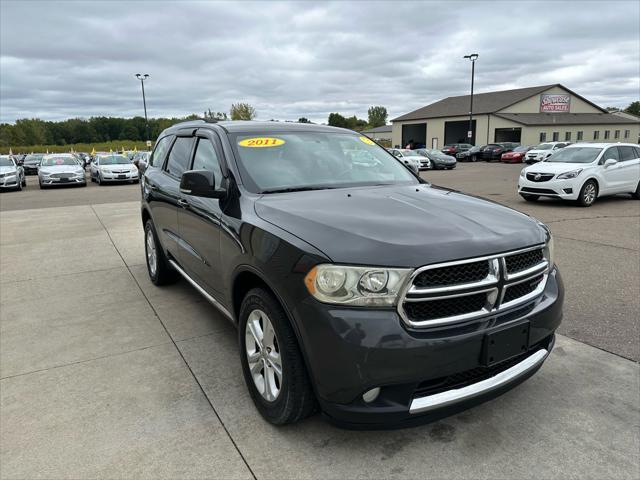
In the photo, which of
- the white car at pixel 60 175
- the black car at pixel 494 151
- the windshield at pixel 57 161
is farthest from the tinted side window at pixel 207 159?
the black car at pixel 494 151

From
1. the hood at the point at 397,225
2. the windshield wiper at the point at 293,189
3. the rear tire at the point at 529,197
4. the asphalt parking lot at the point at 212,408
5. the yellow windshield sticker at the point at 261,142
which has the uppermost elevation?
the yellow windshield sticker at the point at 261,142

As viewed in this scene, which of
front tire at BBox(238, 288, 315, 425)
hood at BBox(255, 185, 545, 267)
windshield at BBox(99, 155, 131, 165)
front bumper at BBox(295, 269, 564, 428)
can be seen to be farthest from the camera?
windshield at BBox(99, 155, 131, 165)

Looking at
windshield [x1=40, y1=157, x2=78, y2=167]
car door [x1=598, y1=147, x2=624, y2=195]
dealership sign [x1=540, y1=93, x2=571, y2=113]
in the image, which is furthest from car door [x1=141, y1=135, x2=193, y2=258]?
dealership sign [x1=540, y1=93, x2=571, y2=113]

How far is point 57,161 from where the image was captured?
72.0 ft

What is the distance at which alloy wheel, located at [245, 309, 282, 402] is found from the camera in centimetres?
270

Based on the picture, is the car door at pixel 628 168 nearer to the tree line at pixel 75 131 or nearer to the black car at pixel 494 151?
the black car at pixel 494 151

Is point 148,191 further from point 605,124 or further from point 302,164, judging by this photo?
point 605,124

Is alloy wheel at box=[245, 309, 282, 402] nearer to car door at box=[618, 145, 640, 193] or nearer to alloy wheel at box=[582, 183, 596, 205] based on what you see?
alloy wheel at box=[582, 183, 596, 205]

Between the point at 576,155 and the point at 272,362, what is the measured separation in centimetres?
1273

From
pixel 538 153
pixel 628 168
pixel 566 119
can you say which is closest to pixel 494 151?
pixel 538 153

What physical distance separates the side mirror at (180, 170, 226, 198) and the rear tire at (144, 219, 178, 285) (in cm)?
216

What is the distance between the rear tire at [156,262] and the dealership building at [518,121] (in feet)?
180

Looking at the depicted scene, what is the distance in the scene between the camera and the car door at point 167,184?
448 centimetres

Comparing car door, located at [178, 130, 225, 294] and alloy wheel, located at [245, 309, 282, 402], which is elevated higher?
car door, located at [178, 130, 225, 294]
